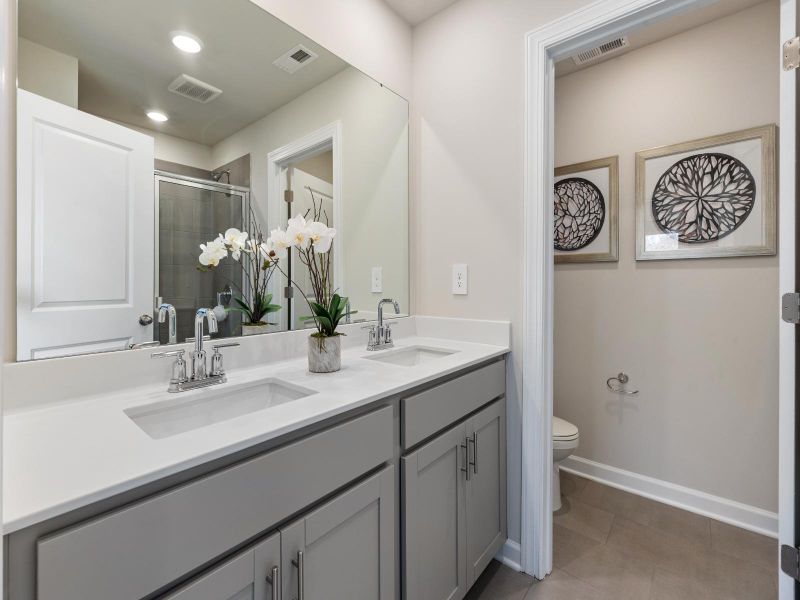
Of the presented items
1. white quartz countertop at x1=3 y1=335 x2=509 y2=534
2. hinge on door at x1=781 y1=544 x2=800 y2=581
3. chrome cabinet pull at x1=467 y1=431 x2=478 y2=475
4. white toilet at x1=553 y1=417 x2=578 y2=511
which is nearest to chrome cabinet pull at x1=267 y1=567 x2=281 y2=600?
white quartz countertop at x1=3 y1=335 x2=509 y2=534

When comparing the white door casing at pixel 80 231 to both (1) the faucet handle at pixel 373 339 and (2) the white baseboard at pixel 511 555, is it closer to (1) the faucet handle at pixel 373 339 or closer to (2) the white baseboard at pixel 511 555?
(1) the faucet handle at pixel 373 339

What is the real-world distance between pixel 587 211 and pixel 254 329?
79.9 inches

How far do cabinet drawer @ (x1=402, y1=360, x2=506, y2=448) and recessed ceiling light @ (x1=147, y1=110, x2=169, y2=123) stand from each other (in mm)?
1105

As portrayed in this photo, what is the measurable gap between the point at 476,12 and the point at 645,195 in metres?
1.30

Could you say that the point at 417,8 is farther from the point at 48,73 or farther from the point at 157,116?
the point at 48,73

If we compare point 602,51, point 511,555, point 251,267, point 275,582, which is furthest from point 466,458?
point 602,51

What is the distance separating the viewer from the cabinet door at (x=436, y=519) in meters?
1.14

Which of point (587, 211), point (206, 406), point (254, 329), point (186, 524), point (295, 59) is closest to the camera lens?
point (186, 524)

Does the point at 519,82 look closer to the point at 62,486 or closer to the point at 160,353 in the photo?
the point at 160,353

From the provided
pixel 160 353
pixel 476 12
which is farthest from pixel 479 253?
pixel 160 353

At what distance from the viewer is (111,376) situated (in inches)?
41.6

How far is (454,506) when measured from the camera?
1321mm

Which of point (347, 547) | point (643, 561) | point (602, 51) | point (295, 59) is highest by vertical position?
point (602, 51)

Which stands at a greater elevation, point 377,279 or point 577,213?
point 577,213
